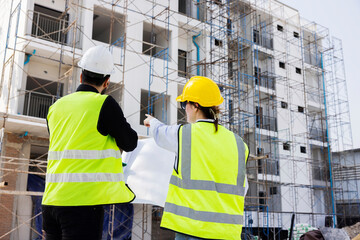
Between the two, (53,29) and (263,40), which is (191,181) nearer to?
Result: (53,29)

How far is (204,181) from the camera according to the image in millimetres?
2178

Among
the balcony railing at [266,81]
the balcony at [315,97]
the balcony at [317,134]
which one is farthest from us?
the balcony at [315,97]

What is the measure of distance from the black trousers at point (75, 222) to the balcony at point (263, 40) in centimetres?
2433

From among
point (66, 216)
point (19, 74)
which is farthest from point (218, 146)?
point (19, 74)

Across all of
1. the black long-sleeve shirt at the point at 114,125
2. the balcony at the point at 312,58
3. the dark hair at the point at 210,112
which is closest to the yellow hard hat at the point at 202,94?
the dark hair at the point at 210,112

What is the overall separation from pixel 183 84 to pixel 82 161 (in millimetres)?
15837

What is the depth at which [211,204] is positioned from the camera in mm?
2154

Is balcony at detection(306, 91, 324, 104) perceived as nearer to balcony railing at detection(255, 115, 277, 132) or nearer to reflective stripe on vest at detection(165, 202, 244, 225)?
balcony railing at detection(255, 115, 277, 132)

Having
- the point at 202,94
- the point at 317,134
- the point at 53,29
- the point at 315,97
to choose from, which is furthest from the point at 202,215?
the point at 315,97

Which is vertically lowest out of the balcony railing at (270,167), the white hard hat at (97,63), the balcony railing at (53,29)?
the white hard hat at (97,63)

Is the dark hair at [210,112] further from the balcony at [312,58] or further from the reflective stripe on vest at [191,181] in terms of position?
the balcony at [312,58]

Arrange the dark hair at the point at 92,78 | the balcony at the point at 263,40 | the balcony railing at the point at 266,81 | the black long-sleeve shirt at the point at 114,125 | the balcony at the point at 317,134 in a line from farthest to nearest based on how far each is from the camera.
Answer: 1. the balcony at the point at 317,134
2. the balcony at the point at 263,40
3. the balcony railing at the point at 266,81
4. the dark hair at the point at 92,78
5. the black long-sleeve shirt at the point at 114,125

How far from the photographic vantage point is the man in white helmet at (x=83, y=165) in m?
2.13

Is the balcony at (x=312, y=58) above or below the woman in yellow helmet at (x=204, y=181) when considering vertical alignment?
above
